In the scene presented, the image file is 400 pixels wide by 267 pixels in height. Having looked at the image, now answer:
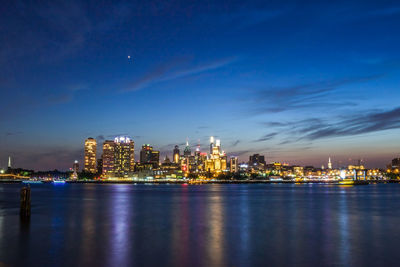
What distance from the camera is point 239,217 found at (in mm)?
45469

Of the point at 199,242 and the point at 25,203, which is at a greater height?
the point at 25,203

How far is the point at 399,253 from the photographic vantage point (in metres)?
23.9

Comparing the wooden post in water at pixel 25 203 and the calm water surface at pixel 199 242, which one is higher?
the wooden post in water at pixel 25 203

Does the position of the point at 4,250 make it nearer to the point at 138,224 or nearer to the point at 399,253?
the point at 138,224

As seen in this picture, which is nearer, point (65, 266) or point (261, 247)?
point (65, 266)

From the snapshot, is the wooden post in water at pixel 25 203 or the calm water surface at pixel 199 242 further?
the wooden post in water at pixel 25 203

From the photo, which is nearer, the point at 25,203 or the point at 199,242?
the point at 199,242

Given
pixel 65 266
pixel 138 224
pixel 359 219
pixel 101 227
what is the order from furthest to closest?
pixel 359 219 < pixel 138 224 < pixel 101 227 < pixel 65 266

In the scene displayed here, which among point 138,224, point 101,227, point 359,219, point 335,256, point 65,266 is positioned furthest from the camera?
point 359,219

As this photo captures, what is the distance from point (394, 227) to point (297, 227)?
9377 millimetres

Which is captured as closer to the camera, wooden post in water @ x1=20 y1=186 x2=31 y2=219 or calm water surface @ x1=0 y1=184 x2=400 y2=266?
calm water surface @ x1=0 y1=184 x2=400 y2=266

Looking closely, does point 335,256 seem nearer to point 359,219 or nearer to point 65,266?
point 65,266

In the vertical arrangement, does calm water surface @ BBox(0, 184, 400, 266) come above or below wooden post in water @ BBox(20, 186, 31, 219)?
below

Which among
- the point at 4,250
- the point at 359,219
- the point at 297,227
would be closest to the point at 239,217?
the point at 297,227
